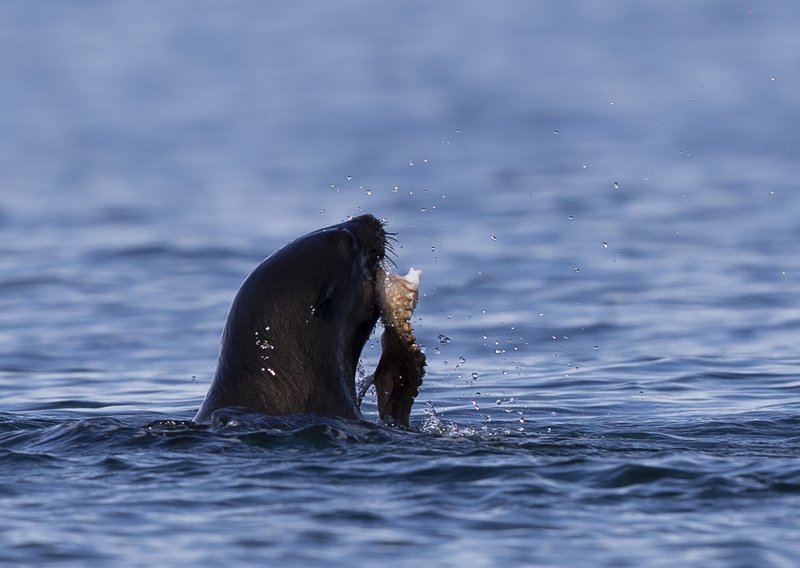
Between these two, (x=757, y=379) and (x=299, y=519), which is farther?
(x=757, y=379)

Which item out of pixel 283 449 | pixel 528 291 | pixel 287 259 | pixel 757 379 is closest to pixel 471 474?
pixel 283 449

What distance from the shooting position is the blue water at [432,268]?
7.93 metres

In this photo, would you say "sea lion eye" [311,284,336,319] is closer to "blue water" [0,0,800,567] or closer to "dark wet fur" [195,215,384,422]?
"dark wet fur" [195,215,384,422]

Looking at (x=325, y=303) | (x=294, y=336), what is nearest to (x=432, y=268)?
(x=325, y=303)

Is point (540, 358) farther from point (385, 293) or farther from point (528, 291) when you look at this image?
point (385, 293)

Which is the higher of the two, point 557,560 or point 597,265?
point 597,265

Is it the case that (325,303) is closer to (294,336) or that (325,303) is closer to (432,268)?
(294,336)

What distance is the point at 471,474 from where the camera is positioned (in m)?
8.40

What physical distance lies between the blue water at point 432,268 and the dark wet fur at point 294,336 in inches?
11.1

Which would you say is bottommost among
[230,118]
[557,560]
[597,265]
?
[557,560]

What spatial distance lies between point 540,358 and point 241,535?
6.41 meters

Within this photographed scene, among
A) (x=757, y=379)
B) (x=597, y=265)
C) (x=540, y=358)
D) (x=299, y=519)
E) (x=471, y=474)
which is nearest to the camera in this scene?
(x=299, y=519)

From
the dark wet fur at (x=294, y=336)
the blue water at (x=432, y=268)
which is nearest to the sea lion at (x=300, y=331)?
the dark wet fur at (x=294, y=336)

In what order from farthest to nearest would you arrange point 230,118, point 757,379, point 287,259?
1. point 230,118
2. point 757,379
3. point 287,259
